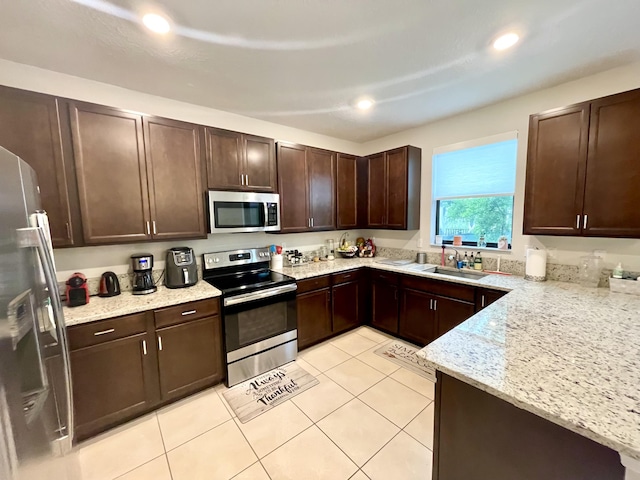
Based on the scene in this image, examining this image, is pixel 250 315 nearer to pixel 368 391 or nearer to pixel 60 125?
pixel 368 391

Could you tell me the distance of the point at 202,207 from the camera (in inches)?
95.4

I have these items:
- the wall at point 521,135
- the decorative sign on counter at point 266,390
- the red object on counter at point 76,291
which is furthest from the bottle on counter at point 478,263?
the red object on counter at point 76,291

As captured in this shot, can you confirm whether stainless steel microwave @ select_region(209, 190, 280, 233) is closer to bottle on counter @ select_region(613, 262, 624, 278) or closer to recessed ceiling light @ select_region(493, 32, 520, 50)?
recessed ceiling light @ select_region(493, 32, 520, 50)

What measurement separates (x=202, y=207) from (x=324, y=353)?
2045 mm

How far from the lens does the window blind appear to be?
2.72 meters

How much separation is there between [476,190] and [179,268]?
3.32 m

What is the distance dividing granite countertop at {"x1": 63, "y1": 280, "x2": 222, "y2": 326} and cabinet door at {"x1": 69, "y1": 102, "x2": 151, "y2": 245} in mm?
473

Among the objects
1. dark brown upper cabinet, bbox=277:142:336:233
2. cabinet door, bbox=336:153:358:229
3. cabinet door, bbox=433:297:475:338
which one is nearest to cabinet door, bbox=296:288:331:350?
dark brown upper cabinet, bbox=277:142:336:233

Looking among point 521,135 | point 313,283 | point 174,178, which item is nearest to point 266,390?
point 313,283

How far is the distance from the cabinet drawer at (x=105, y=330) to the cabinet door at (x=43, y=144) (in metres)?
0.65

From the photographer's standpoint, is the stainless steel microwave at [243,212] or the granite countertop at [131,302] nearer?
the granite countertop at [131,302]

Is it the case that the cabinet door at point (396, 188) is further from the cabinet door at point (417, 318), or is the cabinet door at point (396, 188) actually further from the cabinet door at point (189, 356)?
the cabinet door at point (189, 356)

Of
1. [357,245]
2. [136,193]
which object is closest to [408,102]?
[357,245]

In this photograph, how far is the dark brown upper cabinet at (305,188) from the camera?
3.01 metres
